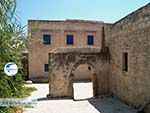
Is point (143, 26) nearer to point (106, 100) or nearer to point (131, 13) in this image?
point (131, 13)

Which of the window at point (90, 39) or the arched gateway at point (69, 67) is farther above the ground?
the window at point (90, 39)

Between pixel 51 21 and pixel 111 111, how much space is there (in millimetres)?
16224

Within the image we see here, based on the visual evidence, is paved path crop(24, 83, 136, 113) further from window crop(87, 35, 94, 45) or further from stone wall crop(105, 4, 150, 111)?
window crop(87, 35, 94, 45)

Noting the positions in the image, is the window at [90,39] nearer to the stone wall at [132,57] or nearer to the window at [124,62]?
the stone wall at [132,57]

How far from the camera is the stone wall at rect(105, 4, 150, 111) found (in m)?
11.3

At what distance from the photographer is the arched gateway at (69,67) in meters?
16.0

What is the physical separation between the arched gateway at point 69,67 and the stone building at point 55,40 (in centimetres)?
1002

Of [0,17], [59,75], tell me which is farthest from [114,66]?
[0,17]

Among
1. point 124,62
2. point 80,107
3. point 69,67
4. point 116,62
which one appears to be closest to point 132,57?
point 124,62

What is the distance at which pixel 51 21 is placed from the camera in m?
26.5

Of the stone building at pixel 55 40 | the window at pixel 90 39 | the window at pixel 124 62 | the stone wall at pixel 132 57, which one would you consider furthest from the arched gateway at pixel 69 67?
the window at pixel 90 39

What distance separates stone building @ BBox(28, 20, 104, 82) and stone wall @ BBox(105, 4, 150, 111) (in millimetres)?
10911

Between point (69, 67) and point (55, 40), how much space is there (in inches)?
427

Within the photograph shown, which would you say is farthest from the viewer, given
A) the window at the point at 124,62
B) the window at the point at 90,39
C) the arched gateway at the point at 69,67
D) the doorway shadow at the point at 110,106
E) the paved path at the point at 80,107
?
the window at the point at 90,39
